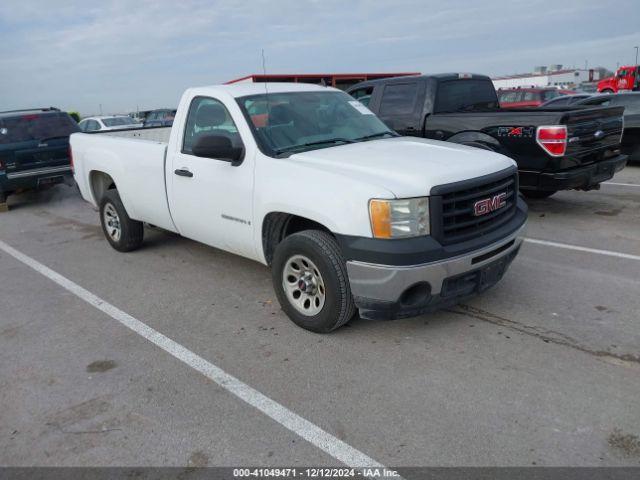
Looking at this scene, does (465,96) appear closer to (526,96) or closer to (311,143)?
(311,143)

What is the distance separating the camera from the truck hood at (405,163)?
3564 millimetres

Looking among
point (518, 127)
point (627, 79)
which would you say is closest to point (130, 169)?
point (518, 127)

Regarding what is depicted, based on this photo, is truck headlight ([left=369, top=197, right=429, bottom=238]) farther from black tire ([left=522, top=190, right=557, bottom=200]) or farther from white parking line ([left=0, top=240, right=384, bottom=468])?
black tire ([left=522, top=190, right=557, bottom=200])

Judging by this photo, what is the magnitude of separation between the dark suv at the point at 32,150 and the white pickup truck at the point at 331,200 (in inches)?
210

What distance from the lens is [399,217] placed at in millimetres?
3479

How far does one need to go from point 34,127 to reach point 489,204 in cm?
934

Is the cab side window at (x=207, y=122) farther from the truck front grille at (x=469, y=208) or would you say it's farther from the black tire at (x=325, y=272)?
the truck front grille at (x=469, y=208)

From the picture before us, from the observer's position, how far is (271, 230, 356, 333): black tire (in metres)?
3.74

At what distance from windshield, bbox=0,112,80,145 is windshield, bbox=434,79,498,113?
23.7 feet

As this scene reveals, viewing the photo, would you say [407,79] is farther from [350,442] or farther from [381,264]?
[350,442]

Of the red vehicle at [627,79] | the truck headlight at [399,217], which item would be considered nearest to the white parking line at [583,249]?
the truck headlight at [399,217]

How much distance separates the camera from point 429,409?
10.2 ft

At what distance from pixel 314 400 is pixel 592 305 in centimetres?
260

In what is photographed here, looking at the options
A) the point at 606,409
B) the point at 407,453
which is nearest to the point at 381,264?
the point at 407,453
